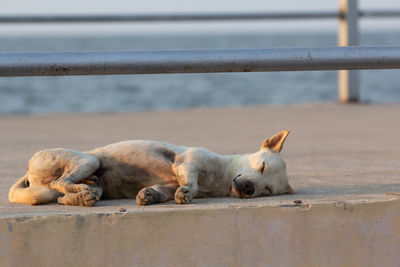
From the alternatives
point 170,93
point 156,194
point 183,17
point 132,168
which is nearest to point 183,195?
point 156,194

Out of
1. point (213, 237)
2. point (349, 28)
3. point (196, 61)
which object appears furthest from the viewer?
point (349, 28)

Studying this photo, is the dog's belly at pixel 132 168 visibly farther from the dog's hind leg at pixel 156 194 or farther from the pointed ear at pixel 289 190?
the pointed ear at pixel 289 190

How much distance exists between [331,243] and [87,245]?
980mm

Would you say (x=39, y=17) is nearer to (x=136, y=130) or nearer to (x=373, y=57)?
(x=136, y=130)

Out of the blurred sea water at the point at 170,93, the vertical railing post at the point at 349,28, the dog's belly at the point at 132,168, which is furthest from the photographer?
the blurred sea water at the point at 170,93

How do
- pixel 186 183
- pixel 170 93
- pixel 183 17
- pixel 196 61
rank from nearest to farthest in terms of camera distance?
1. pixel 196 61
2. pixel 186 183
3. pixel 183 17
4. pixel 170 93

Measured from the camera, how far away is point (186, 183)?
3.24 meters

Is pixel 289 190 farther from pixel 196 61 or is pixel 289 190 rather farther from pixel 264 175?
pixel 196 61

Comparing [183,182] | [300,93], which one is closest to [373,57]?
[183,182]

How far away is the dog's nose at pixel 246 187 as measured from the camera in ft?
10.6

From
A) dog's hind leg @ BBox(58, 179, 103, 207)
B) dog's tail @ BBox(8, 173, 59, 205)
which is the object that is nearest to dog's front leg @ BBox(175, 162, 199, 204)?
dog's hind leg @ BBox(58, 179, 103, 207)

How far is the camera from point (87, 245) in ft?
8.61

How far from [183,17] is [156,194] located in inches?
182

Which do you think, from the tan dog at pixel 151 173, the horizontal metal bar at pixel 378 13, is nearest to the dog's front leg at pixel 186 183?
the tan dog at pixel 151 173
